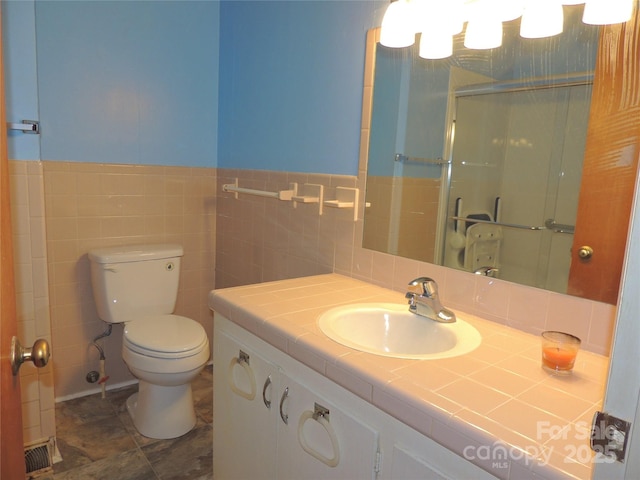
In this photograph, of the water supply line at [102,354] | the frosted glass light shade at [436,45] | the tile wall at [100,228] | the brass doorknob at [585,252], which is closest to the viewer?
the brass doorknob at [585,252]

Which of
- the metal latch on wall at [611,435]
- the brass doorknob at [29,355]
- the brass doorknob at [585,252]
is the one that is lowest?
the brass doorknob at [29,355]

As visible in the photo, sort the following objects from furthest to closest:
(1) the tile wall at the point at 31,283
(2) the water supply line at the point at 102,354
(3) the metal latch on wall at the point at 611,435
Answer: (2) the water supply line at the point at 102,354 → (1) the tile wall at the point at 31,283 → (3) the metal latch on wall at the point at 611,435

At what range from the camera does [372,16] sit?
1681 mm

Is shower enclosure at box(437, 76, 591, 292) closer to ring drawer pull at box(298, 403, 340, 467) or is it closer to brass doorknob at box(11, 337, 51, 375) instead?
ring drawer pull at box(298, 403, 340, 467)

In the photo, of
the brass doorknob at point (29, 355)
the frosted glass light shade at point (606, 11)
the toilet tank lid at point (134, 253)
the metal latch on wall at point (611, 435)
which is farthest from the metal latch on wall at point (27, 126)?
the metal latch on wall at point (611, 435)

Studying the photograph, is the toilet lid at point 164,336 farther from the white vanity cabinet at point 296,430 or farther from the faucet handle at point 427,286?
the faucet handle at point 427,286

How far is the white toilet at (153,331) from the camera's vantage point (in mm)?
1997

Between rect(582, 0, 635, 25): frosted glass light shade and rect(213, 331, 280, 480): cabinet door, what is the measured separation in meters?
1.21

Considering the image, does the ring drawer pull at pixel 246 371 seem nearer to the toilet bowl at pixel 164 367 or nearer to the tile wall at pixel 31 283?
the toilet bowl at pixel 164 367

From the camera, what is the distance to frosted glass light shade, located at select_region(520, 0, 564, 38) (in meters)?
1.19

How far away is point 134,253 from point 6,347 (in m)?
1.52

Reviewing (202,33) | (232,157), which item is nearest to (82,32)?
(202,33)

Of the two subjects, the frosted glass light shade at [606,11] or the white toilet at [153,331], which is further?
the white toilet at [153,331]

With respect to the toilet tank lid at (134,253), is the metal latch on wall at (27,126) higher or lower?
higher
